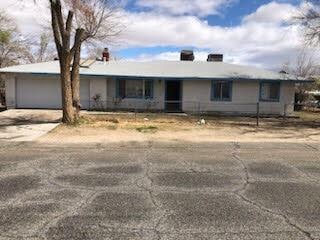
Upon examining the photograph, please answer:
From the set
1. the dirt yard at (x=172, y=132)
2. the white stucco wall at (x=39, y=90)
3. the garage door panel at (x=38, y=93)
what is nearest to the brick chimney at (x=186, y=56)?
the white stucco wall at (x=39, y=90)

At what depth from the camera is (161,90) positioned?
27.5 meters

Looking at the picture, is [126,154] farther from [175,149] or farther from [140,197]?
[140,197]

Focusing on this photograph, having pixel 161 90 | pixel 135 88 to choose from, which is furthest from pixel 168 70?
pixel 135 88

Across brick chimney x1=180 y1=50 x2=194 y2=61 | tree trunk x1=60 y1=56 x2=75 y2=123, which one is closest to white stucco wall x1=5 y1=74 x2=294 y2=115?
brick chimney x1=180 y1=50 x2=194 y2=61

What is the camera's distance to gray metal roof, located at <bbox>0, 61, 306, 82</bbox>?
86.2ft

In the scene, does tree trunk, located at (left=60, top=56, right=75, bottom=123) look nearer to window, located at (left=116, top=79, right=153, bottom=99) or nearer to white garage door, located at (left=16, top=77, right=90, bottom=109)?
white garage door, located at (left=16, top=77, right=90, bottom=109)

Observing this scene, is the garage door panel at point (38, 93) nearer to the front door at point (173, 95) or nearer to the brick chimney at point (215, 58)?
the front door at point (173, 95)

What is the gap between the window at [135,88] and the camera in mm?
27375

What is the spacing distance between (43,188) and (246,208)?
3.49 m

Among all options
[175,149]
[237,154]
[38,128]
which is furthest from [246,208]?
[38,128]

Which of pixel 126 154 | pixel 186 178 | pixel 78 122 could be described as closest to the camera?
pixel 186 178

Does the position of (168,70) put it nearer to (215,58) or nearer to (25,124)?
(215,58)

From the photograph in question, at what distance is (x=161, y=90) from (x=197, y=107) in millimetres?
2421

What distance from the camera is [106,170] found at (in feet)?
30.9
